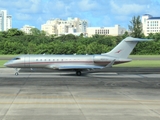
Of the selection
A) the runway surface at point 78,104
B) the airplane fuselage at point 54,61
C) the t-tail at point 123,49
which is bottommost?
the runway surface at point 78,104

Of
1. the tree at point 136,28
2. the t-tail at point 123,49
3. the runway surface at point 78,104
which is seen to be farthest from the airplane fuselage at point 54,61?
the tree at point 136,28

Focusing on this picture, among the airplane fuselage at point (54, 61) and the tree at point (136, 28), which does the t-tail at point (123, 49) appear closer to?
the airplane fuselage at point (54, 61)

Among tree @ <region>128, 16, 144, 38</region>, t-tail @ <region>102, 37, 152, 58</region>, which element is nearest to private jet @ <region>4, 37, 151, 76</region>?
t-tail @ <region>102, 37, 152, 58</region>

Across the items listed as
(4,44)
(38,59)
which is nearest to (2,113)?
(38,59)

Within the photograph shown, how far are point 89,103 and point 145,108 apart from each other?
3063mm

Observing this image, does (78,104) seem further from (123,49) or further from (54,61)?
(123,49)

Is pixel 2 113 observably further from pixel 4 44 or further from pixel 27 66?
pixel 4 44

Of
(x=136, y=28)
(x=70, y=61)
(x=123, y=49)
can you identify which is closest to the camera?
(x=70, y=61)

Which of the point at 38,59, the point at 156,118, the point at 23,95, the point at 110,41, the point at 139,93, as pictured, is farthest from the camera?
the point at 110,41

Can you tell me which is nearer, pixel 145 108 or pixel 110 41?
pixel 145 108

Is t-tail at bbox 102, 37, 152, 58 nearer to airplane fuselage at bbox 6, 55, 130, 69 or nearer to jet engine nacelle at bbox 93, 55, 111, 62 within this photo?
airplane fuselage at bbox 6, 55, 130, 69

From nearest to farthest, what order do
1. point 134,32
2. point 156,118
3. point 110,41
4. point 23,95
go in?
1. point 156,118
2. point 23,95
3. point 134,32
4. point 110,41

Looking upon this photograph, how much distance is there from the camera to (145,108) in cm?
1708

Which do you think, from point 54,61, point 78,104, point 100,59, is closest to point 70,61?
point 54,61
